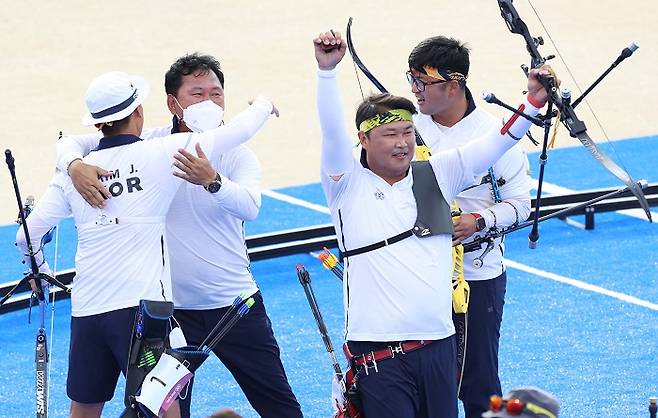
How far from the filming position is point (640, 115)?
1410 centimetres

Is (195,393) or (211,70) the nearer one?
(211,70)

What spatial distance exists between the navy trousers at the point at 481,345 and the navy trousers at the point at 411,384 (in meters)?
0.78

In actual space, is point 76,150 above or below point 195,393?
above

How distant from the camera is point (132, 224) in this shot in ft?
19.7

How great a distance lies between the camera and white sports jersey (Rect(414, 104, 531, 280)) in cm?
652

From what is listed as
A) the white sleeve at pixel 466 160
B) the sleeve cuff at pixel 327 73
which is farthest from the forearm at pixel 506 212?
the sleeve cuff at pixel 327 73

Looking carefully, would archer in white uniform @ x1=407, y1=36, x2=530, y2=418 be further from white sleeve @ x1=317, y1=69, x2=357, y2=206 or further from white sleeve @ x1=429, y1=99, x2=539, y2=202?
white sleeve @ x1=317, y1=69, x2=357, y2=206

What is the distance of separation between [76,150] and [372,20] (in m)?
11.4

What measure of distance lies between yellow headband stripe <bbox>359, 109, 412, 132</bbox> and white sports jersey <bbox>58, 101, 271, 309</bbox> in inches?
30.0

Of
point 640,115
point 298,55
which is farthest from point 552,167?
point 298,55

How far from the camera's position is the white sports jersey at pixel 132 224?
5988 millimetres

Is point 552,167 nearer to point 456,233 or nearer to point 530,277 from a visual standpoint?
point 530,277

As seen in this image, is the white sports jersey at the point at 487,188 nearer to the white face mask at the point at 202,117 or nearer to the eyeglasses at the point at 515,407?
the white face mask at the point at 202,117

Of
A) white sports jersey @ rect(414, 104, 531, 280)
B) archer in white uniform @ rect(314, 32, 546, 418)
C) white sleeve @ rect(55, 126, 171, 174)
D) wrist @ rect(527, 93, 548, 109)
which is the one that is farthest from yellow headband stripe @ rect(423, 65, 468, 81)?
white sleeve @ rect(55, 126, 171, 174)
